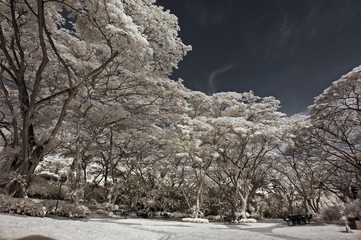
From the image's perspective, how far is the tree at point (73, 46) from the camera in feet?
28.6

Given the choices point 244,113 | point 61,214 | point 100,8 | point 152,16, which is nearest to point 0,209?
point 61,214

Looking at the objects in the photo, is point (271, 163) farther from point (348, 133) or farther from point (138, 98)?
point (138, 98)

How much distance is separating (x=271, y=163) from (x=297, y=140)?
277 inches

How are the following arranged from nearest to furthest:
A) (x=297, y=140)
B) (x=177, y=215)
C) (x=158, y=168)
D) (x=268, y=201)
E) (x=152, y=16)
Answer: (x=152, y=16)
(x=297, y=140)
(x=177, y=215)
(x=158, y=168)
(x=268, y=201)

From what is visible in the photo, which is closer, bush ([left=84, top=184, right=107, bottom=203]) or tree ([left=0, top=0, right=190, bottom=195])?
tree ([left=0, top=0, right=190, bottom=195])

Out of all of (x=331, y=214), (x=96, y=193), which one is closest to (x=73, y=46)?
(x=331, y=214)

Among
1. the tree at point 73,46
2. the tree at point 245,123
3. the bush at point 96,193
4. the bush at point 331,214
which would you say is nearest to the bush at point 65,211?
the tree at point 73,46

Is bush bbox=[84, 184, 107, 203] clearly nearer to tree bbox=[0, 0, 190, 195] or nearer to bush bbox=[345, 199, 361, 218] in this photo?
tree bbox=[0, 0, 190, 195]

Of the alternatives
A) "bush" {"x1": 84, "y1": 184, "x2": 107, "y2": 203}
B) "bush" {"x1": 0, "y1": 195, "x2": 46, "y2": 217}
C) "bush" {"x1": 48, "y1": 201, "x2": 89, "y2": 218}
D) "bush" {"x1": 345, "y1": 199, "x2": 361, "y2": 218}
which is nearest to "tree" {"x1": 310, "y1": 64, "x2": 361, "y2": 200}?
"bush" {"x1": 345, "y1": 199, "x2": 361, "y2": 218}

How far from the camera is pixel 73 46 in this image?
43.7ft

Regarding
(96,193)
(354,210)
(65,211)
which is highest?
(96,193)

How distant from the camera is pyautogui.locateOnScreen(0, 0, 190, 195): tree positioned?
28.6ft

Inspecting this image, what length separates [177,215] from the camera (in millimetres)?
25703

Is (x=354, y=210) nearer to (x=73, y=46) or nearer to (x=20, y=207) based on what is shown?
(x=20, y=207)
